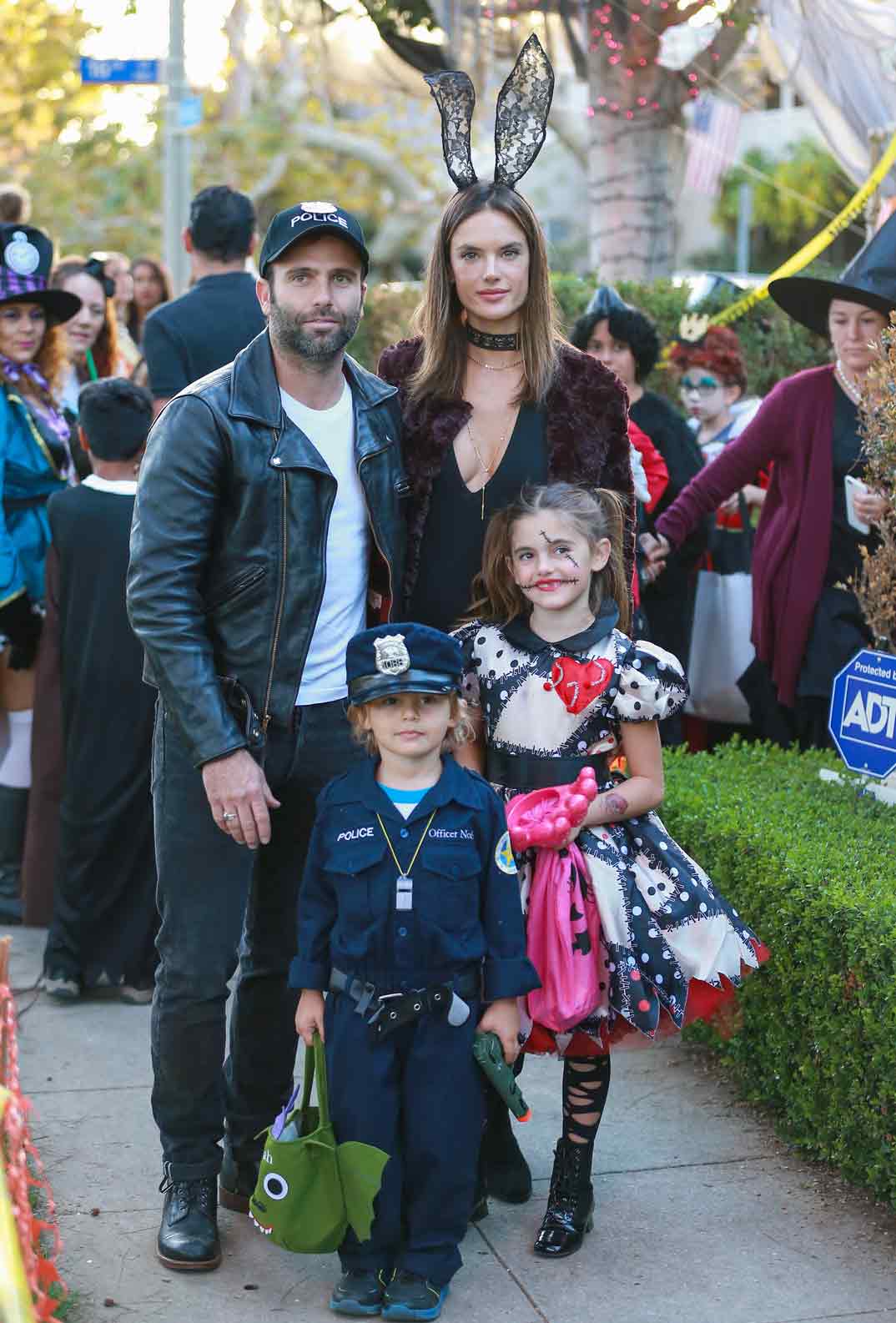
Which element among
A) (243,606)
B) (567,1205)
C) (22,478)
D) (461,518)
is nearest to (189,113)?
(22,478)

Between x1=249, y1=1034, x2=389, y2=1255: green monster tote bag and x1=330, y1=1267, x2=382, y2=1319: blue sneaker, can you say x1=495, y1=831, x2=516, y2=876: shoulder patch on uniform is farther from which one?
x1=330, y1=1267, x2=382, y2=1319: blue sneaker

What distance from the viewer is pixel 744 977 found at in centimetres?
435

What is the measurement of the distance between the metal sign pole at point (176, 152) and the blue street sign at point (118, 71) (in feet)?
5.35

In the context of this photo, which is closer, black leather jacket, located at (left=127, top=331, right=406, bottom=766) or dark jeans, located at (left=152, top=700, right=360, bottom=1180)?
black leather jacket, located at (left=127, top=331, right=406, bottom=766)

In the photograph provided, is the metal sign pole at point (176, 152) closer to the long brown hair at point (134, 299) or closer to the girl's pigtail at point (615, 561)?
the long brown hair at point (134, 299)

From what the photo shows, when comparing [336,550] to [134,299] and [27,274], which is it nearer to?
[27,274]

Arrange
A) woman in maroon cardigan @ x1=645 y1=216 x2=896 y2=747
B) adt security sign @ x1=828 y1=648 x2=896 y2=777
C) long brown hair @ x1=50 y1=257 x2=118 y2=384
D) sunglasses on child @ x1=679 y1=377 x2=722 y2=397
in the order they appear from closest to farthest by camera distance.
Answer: adt security sign @ x1=828 y1=648 x2=896 y2=777, woman in maroon cardigan @ x1=645 y1=216 x2=896 y2=747, sunglasses on child @ x1=679 y1=377 x2=722 y2=397, long brown hair @ x1=50 y1=257 x2=118 y2=384

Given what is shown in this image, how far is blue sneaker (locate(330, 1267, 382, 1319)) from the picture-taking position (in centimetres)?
337

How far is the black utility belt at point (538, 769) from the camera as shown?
367cm

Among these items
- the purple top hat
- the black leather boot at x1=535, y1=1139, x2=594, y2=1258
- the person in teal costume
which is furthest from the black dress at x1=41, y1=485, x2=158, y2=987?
the black leather boot at x1=535, y1=1139, x2=594, y2=1258

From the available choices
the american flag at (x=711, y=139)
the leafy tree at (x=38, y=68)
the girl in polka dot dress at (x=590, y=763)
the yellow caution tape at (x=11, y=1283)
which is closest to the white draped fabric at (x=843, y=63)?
the american flag at (x=711, y=139)

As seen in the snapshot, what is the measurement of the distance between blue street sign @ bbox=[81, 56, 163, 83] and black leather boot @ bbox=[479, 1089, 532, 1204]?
26.6ft

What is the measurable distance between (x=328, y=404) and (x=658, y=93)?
325 inches

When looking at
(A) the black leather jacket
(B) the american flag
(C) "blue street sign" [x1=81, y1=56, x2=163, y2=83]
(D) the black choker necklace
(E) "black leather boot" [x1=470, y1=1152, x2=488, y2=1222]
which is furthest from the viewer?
(B) the american flag
